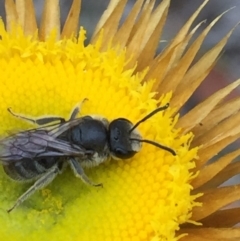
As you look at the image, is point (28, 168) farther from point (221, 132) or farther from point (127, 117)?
point (221, 132)

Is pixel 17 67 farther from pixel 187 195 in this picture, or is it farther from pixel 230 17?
pixel 230 17

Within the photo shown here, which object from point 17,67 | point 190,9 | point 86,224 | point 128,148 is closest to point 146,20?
point 17,67

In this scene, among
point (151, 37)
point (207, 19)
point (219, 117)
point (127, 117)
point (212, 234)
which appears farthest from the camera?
point (207, 19)

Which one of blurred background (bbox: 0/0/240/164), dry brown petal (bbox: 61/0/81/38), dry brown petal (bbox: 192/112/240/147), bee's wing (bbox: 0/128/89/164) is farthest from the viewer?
blurred background (bbox: 0/0/240/164)

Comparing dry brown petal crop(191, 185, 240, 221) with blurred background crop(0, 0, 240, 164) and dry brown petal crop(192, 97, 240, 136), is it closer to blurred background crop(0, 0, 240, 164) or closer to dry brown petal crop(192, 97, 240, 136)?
dry brown petal crop(192, 97, 240, 136)

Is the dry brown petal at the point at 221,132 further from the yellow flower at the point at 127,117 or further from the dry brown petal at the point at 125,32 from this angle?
the dry brown petal at the point at 125,32

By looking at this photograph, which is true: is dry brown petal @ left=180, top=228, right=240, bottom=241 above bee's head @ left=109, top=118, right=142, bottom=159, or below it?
below

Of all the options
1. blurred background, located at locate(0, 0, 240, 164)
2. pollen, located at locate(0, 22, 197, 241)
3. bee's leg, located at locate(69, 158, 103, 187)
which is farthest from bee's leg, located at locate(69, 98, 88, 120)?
blurred background, located at locate(0, 0, 240, 164)

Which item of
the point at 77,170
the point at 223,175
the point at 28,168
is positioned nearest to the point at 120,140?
the point at 77,170
